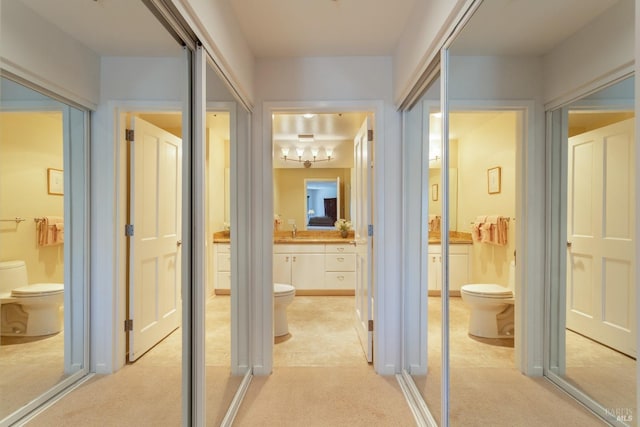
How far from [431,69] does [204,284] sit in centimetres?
159

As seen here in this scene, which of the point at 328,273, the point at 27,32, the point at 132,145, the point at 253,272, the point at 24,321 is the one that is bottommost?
the point at 328,273

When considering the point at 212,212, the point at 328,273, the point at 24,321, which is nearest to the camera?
the point at 24,321

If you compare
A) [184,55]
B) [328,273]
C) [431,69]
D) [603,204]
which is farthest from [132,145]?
[328,273]

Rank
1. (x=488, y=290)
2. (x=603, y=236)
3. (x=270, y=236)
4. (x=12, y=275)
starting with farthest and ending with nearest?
(x=270, y=236), (x=488, y=290), (x=603, y=236), (x=12, y=275)

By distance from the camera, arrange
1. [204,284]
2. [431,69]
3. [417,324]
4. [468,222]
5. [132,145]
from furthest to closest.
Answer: [417,324]
[431,69]
[204,284]
[468,222]
[132,145]

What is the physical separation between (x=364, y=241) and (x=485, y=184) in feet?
5.48

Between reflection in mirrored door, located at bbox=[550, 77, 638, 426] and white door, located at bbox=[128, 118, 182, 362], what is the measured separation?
1198 mm

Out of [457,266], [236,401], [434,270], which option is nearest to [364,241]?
[434,270]

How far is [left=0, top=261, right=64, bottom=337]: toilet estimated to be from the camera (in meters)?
0.59

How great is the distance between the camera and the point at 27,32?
665mm

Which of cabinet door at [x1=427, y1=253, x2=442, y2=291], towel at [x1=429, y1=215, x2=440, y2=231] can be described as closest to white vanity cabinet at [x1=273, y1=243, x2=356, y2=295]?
cabinet door at [x1=427, y1=253, x2=442, y2=291]

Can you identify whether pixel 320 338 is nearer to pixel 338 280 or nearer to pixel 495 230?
pixel 338 280

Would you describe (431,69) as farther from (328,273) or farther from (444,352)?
(328,273)

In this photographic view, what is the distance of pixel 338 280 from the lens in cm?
491
